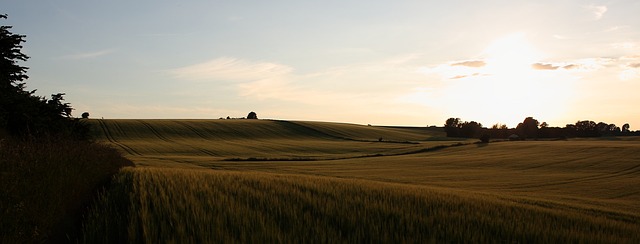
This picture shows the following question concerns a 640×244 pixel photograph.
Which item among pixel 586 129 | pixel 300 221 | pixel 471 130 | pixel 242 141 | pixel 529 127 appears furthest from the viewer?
pixel 586 129

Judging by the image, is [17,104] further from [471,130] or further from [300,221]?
[471,130]

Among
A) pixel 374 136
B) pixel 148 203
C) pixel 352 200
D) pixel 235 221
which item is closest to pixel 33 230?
pixel 148 203

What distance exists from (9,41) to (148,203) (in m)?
14.7

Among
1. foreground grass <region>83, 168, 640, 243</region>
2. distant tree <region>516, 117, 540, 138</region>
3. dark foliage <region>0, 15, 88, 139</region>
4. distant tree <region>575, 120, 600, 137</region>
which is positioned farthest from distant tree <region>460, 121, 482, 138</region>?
foreground grass <region>83, 168, 640, 243</region>

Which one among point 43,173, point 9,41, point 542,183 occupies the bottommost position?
point 542,183

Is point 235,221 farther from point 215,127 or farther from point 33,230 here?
point 215,127

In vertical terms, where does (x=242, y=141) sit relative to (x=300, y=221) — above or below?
above

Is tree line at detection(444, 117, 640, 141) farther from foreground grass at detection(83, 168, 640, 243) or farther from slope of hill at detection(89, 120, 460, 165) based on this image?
foreground grass at detection(83, 168, 640, 243)

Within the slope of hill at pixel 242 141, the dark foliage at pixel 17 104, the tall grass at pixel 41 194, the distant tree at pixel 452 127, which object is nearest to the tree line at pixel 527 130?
the distant tree at pixel 452 127

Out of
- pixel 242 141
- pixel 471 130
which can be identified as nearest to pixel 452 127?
pixel 471 130

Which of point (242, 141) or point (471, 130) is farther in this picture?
point (471, 130)

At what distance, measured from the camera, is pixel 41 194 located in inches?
260

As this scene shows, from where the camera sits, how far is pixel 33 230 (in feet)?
18.4

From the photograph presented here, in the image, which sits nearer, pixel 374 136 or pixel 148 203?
pixel 148 203
